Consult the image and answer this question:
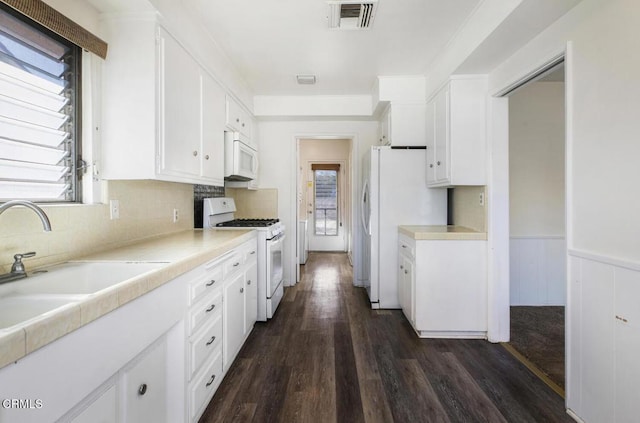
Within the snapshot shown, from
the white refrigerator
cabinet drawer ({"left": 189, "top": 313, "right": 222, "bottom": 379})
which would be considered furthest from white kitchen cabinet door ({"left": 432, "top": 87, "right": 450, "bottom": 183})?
cabinet drawer ({"left": 189, "top": 313, "right": 222, "bottom": 379})

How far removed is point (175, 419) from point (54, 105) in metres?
1.62

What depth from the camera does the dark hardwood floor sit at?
1644 millimetres

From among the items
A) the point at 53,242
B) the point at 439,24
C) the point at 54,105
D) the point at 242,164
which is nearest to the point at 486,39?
the point at 439,24

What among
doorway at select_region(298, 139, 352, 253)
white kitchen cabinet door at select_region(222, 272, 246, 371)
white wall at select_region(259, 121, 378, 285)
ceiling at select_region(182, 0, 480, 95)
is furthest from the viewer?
doorway at select_region(298, 139, 352, 253)

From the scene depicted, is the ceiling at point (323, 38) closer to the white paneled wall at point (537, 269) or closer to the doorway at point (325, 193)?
the white paneled wall at point (537, 269)

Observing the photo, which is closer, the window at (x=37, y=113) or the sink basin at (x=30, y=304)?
the sink basin at (x=30, y=304)

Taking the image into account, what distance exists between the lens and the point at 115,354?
0.94 metres

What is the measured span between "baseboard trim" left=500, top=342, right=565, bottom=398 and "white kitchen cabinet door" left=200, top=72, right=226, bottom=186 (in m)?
2.80

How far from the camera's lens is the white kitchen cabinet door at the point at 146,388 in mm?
1046

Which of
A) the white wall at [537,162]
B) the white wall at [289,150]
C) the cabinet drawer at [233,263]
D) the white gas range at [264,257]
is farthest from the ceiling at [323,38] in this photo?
the cabinet drawer at [233,263]

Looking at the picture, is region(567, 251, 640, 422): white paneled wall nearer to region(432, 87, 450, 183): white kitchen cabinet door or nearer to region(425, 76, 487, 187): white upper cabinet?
region(425, 76, 487, 187): white upper cabinet

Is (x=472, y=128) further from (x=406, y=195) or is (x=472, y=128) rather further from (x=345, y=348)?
(x=345, y=348)

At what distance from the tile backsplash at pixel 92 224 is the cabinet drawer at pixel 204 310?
641mm

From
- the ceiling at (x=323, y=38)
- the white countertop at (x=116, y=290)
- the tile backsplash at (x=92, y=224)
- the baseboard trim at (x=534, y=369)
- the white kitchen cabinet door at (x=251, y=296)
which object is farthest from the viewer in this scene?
the white kitchen cabinet door at (x=251, y=296)
